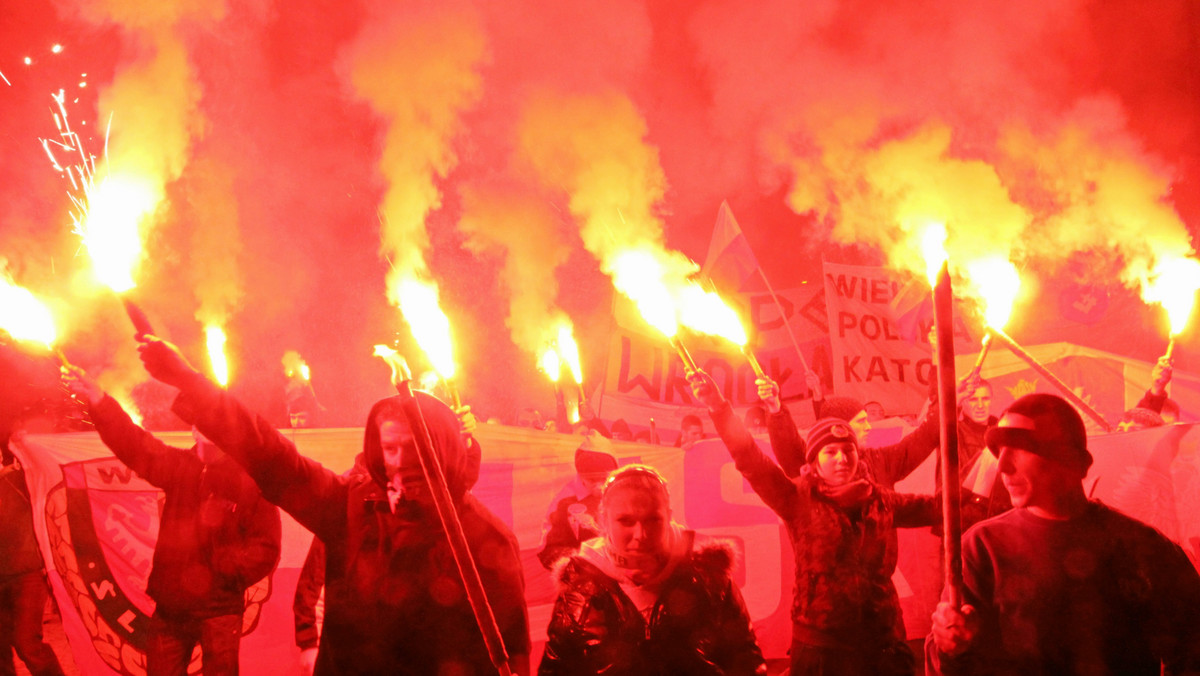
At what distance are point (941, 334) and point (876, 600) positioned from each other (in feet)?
5.45

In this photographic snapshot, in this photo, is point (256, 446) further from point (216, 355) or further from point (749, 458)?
point (749, 458)

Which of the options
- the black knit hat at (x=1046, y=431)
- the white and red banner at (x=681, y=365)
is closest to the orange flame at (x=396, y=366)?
the black knit hat at (x=1046, y=431)

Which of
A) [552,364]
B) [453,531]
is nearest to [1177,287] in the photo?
[552,364]

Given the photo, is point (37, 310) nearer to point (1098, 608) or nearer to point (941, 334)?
point (941, 334)

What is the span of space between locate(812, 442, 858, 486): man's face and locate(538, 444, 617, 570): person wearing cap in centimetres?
161

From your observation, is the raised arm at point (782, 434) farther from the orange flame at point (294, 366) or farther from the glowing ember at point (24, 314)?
the orange flame at point (294, 366)

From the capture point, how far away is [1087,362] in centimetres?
878

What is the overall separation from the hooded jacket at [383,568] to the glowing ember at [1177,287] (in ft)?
16.3

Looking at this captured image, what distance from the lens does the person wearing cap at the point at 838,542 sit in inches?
153

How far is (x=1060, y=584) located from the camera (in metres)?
3.26

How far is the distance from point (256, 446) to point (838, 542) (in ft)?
9.05

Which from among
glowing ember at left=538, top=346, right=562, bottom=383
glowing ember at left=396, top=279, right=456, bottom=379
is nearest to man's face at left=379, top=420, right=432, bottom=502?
glowing ember at left=396, top=279, right=456, bottom=379

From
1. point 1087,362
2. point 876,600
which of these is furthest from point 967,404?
point 1087,362

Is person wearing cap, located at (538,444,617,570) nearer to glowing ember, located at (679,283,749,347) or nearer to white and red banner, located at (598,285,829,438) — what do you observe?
glowing ember, located at (679,283,749,347)
